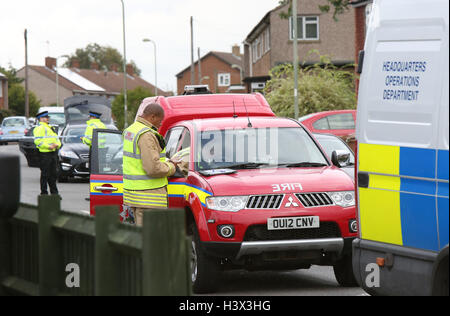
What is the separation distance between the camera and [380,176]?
6625mm

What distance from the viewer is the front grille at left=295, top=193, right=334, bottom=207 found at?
29.0 ft

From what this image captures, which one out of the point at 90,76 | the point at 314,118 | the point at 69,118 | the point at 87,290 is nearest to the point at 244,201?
the point at 87,290

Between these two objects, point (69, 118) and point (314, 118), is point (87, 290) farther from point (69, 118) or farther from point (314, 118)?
point (69, 118)

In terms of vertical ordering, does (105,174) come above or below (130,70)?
below

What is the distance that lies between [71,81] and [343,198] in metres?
116

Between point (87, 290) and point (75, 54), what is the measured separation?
142 meters

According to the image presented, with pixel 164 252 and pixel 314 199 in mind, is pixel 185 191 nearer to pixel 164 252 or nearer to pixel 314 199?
pixel 314 199

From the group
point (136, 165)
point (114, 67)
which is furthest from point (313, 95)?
point (114, 67)

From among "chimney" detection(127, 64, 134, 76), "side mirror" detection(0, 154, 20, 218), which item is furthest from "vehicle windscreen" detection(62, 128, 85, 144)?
"chimney" detection(127, 64, 134, 76)

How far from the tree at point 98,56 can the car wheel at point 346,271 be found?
136526 millimetres

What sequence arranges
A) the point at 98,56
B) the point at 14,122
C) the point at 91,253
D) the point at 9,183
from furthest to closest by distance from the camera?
the point at 98,56 → the point at 14,122 → the point at 91,253 → the point at 9,183

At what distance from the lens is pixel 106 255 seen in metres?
4.83

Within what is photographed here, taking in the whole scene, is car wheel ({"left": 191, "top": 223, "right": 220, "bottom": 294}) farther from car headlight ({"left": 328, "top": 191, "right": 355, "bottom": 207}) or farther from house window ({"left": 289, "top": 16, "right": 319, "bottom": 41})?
house window ({"left": 289, "top": 16, "right": 319, "bottom": 41})
